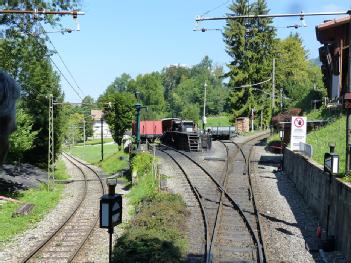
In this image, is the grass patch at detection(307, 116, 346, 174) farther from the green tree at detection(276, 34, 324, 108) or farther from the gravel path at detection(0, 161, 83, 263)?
the green tree at detection(276, 34, 324, 108)

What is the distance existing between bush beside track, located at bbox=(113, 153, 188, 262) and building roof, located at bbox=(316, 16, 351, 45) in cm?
1590

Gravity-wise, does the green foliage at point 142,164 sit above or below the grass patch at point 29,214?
above

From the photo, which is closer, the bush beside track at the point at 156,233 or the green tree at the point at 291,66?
the bush beside track at the point at 156,233

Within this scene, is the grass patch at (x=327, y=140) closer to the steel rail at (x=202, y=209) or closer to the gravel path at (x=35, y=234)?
the steel rail at (x=202, y=209)

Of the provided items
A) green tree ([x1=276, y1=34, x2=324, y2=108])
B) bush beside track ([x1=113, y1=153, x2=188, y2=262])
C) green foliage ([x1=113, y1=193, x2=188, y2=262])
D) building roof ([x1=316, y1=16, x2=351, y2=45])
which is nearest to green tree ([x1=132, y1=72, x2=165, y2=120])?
green tree ([x1=276, y1=34, x2=324, y2=108])

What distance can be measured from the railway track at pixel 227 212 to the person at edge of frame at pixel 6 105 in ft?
33.6

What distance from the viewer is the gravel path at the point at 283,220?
13227 millimetres

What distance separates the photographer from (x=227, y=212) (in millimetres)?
17891

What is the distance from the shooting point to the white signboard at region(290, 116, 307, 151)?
82.0ft

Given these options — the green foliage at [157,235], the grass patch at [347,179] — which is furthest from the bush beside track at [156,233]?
the grass patch at [347,179]

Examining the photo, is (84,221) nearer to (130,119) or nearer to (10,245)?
(10,245)

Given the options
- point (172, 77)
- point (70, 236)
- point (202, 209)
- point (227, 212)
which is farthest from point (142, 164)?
point (172, 77)

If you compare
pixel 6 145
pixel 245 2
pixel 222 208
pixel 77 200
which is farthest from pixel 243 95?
pixel 6 145

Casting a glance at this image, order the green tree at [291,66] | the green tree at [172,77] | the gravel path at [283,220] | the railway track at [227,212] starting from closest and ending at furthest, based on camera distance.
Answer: the railway track at [227,212]
the gravel path at [283,220]
the green tree at [291,66]
the green tree at [172,77]
